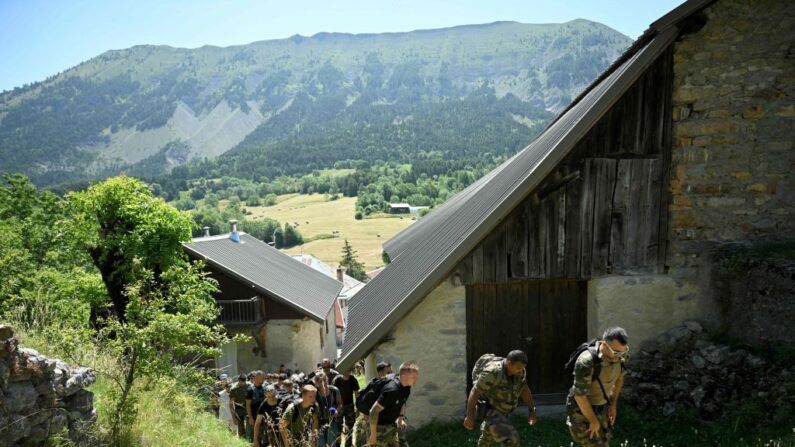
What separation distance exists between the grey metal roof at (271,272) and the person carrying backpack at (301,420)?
1370 cm

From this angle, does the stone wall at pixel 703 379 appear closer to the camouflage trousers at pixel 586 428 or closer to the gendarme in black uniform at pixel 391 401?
the camouflage trousers at pixel 586 428

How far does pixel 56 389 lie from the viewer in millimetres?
5742

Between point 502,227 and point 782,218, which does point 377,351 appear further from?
point 782,218

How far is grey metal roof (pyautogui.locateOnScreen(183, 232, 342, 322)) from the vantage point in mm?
21984

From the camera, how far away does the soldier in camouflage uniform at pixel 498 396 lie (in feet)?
18.7

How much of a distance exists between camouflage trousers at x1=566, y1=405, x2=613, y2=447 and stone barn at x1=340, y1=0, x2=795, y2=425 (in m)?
2.70

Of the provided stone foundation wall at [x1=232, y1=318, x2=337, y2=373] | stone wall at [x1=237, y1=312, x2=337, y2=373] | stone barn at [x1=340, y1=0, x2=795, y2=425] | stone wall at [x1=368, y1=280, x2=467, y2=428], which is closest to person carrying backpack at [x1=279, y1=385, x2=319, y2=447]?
stone barn at [x1=340, y1=0, x2=795, y2=425]

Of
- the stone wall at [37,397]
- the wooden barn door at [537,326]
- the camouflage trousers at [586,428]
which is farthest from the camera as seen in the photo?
the wooden barn door at [537,326]

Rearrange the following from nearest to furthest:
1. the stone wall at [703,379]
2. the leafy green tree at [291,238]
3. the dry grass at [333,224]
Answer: the stone wall at [703,379] → the dry grass at [333,224] → the leafy green tree at [291,238]

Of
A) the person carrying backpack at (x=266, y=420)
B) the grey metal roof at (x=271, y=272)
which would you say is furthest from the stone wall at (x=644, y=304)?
the grey metal roof at (x=271, y=272)

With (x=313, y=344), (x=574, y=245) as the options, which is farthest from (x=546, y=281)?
(x=313, y=344)

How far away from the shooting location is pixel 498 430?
5.74 metres

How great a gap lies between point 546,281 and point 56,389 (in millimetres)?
6557

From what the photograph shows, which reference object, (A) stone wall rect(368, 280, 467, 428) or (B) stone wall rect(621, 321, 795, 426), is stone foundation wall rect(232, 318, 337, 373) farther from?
(B) stone wall rect(621, 321, 795, 426)
